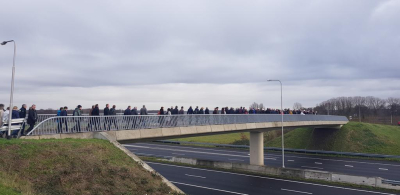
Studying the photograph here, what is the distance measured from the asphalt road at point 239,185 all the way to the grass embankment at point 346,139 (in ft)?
76.6

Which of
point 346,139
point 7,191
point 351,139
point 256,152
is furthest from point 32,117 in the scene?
point 351,139

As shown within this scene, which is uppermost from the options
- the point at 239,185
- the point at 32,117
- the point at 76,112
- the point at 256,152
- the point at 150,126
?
the point at 76,112

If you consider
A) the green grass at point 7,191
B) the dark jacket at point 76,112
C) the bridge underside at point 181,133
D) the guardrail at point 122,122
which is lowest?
the green grass at point 7,191

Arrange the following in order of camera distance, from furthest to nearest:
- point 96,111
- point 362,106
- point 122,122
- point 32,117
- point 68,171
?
point 362,106, point 122,122, point 96,111, point 32,117, point 68,171

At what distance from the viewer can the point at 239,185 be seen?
25.8 metres

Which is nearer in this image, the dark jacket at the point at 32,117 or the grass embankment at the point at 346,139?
the dark jacket at the point at 32,117

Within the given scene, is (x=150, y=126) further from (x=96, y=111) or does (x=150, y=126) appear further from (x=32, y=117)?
(x=32, y=117)

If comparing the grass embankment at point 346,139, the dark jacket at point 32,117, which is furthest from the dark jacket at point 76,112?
the grass embankment at point 346,139

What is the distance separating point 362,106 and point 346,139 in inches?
3007

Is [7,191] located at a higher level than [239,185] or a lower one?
higher

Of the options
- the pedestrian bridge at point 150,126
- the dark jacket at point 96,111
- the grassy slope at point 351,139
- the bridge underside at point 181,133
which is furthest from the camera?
the grassy slope at point 351,139

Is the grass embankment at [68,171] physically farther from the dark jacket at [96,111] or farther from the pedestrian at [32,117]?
the dark jacket at [96,111]

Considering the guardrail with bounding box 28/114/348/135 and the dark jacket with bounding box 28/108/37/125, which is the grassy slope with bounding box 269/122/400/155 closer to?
the guardrail with bounding box 28/114/348/135

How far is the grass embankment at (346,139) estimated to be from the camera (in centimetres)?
4598
